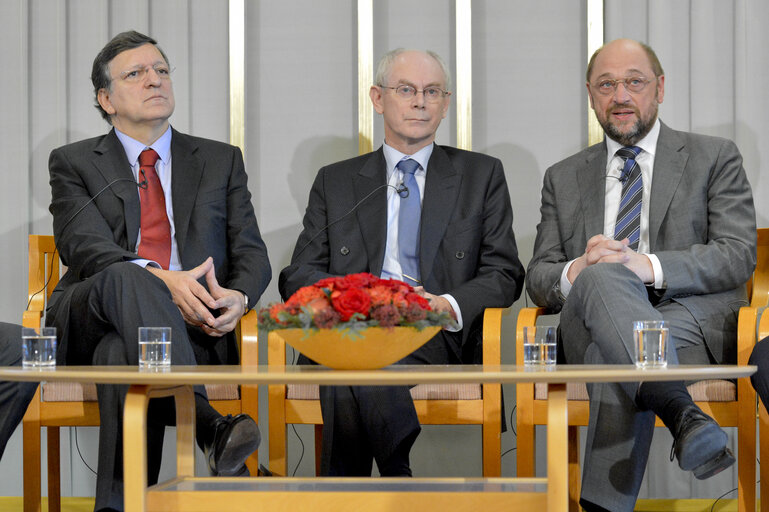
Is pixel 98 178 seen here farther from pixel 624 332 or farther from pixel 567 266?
pixel 624 332

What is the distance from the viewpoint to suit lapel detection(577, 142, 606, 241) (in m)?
3.10

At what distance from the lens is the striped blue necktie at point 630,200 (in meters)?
3.04

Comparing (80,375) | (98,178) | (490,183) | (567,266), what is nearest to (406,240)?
(490,183)

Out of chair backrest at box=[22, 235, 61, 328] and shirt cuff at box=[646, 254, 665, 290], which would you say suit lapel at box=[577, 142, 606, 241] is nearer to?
shirt cuff at box=[646, 254, 665, 290]

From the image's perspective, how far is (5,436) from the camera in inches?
101

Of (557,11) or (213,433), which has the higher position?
(557,11)

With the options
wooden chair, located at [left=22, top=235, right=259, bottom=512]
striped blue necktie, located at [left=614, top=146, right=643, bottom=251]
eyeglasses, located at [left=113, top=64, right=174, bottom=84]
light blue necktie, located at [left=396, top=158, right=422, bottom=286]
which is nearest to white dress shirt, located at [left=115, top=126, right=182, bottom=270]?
eyeglasses, located at [left=113, top=64, right=174, bottom=84]

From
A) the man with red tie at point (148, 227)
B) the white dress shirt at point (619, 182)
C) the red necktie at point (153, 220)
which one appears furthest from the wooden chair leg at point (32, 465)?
the white dress shirt at point (619, 182)

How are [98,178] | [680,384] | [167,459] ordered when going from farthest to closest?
[167,459] → [98,178] → [680,384]

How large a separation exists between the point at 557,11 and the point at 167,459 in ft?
7.28

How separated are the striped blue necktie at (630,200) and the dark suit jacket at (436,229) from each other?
345mm

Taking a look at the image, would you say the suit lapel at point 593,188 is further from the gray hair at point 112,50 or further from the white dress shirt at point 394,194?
the gray hair at point 112,50

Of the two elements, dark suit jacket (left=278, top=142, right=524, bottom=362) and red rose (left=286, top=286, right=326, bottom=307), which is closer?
red rose (left=286, top=286, right=326, bottom=307)

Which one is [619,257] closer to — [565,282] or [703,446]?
[565,282]
